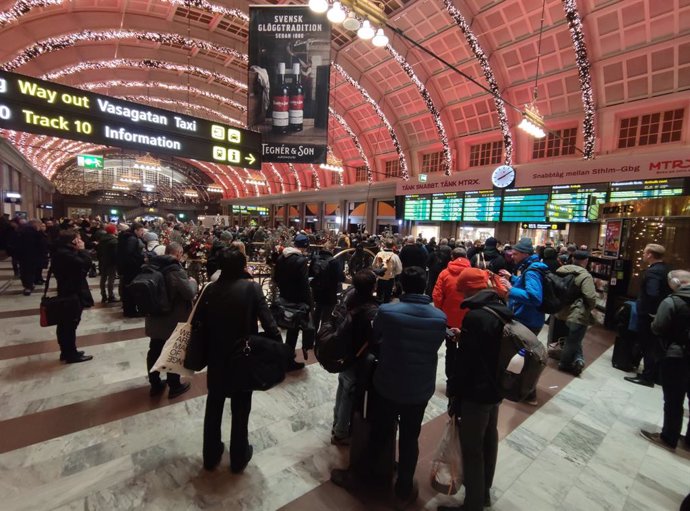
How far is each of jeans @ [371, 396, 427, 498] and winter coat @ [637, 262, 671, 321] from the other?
3.70 m

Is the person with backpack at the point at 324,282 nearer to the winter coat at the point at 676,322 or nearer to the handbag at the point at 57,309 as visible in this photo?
the handbag at the point at 57,309

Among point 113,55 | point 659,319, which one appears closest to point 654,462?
point 659,319

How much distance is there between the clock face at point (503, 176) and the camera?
1316cm

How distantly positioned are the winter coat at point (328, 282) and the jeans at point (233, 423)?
6.96ft

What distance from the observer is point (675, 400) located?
2.81 m

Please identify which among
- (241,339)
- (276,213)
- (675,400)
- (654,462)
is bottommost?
(654,462)

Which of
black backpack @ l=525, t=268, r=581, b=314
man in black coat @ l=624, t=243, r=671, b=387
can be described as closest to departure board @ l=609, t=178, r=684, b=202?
man in black coat @ l=624, t=243, r=671, b=387

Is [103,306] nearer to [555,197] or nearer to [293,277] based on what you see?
[293,277]

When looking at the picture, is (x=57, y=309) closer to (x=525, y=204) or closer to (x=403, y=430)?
(x=403, y=430)

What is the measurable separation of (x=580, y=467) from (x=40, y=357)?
605cm

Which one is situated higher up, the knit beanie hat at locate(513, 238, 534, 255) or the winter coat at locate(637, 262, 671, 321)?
the knit beanie hat at locate(513, 238, 534, 255)

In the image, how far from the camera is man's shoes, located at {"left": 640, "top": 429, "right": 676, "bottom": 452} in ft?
9.47

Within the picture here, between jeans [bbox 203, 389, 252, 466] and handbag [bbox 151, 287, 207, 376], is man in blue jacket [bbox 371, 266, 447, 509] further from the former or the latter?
handbag [bbox 151, 287, 207, 376]

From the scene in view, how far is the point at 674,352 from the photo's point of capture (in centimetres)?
271
